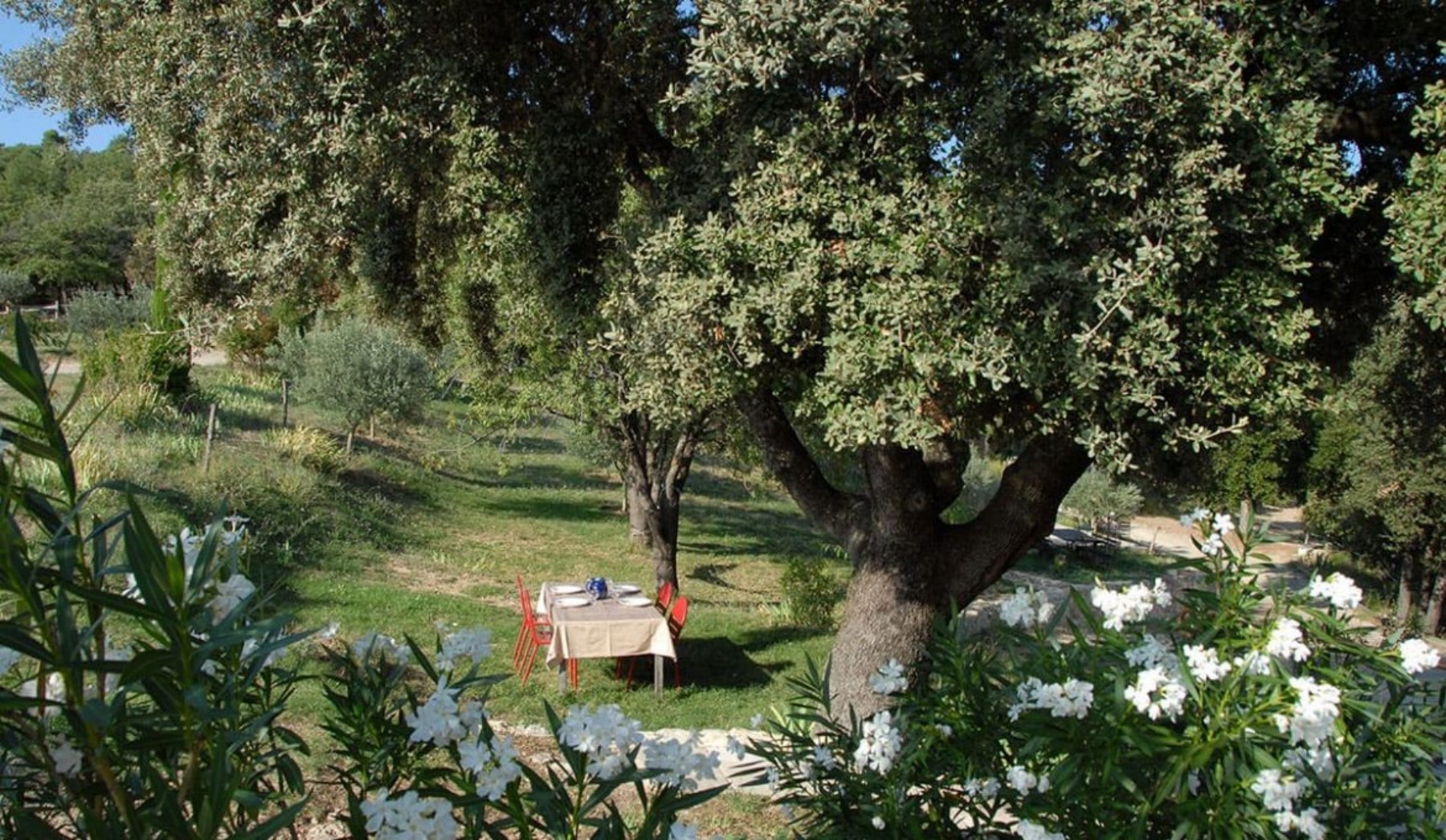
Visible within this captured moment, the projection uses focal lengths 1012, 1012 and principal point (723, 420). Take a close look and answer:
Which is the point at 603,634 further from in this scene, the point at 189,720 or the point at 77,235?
the point at 77,235

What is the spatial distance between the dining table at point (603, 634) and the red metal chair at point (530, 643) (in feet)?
0.31

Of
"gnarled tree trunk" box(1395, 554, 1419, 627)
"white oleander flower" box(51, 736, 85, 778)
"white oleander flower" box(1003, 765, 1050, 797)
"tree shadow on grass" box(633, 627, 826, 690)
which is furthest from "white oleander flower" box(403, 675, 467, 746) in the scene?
"gnarled tree trunk" box(1395, 554, 1419, 627)

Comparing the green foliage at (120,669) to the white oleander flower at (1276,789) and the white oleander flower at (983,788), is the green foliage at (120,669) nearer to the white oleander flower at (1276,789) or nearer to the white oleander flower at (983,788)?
the white oleander flower at (983,788)

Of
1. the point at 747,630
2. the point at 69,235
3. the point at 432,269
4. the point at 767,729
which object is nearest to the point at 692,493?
the point at 747,630

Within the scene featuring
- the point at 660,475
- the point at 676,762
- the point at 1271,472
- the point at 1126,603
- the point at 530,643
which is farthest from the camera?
the point at 1271,472

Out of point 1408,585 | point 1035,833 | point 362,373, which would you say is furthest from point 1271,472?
point 1035,833

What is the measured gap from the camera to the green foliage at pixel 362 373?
18156mm

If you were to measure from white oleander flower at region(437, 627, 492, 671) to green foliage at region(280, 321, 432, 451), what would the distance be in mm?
16461

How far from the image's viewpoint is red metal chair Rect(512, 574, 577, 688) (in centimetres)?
921

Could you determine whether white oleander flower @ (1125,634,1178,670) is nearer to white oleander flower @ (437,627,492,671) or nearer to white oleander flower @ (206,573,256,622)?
white oleander flower @ (437,627,492,671)

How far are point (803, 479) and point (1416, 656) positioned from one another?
178 inches

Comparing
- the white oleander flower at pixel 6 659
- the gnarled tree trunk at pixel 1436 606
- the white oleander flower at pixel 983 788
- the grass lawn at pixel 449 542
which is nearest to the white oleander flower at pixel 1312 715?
the white oleander flower at pixel 983 788

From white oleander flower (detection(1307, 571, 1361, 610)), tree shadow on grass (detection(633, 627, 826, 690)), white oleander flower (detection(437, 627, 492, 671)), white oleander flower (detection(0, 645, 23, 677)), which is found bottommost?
tree shadow on grass (detection(633, 627, 826, 690))

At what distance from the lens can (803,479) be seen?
6824 mm
